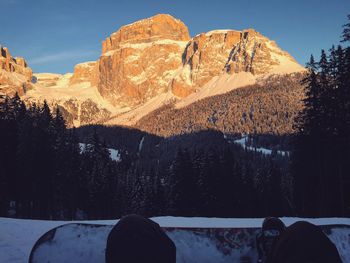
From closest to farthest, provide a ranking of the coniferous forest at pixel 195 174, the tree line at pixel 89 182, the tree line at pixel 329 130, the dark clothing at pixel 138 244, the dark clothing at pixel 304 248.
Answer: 1. the dark clothing at pixel 304 248
2. the dark clothing at pixel 138 244
3. the tree line at pixel 329 130
4. the coniferous forest at pixel 195 174
5. the tree line at pixel 89 182

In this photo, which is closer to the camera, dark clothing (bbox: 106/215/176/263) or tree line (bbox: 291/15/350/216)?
dark clothing (bbox: 106/215/176/263)

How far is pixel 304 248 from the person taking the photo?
3.32 m

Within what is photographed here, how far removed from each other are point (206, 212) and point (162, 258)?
34400 millimetres

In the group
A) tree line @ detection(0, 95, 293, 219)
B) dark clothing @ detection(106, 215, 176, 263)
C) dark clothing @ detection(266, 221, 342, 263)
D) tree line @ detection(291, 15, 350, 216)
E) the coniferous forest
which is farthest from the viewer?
tree line @ detection(0, 95, 293, 219)

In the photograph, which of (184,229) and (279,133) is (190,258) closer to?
(184,229)

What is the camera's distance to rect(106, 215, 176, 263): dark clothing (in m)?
3.47

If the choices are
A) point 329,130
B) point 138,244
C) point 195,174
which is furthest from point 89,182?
point 138,244

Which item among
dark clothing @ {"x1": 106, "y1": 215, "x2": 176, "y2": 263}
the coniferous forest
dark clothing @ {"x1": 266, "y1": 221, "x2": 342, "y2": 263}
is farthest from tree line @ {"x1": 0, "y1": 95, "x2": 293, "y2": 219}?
dark clothing @ {"x1": 266, "y1": 221, "x2": 342, "y2": 263}

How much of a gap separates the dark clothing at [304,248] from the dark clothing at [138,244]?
1000mm

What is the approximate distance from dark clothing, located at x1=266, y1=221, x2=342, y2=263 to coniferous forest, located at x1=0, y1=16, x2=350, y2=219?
66.5 feet

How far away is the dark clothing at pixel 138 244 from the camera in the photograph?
3.47 m

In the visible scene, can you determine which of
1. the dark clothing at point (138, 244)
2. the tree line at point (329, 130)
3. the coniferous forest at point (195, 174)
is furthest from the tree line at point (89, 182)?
the dark clothing at point (138, 244)

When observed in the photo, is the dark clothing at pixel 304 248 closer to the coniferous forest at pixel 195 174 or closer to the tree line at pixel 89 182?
the coniferous forest at pixel 195 174

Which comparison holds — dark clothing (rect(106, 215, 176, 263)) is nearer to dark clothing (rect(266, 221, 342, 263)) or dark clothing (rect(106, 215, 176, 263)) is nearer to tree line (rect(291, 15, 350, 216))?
dark clothing (rect(266, 221, 342, 263))
